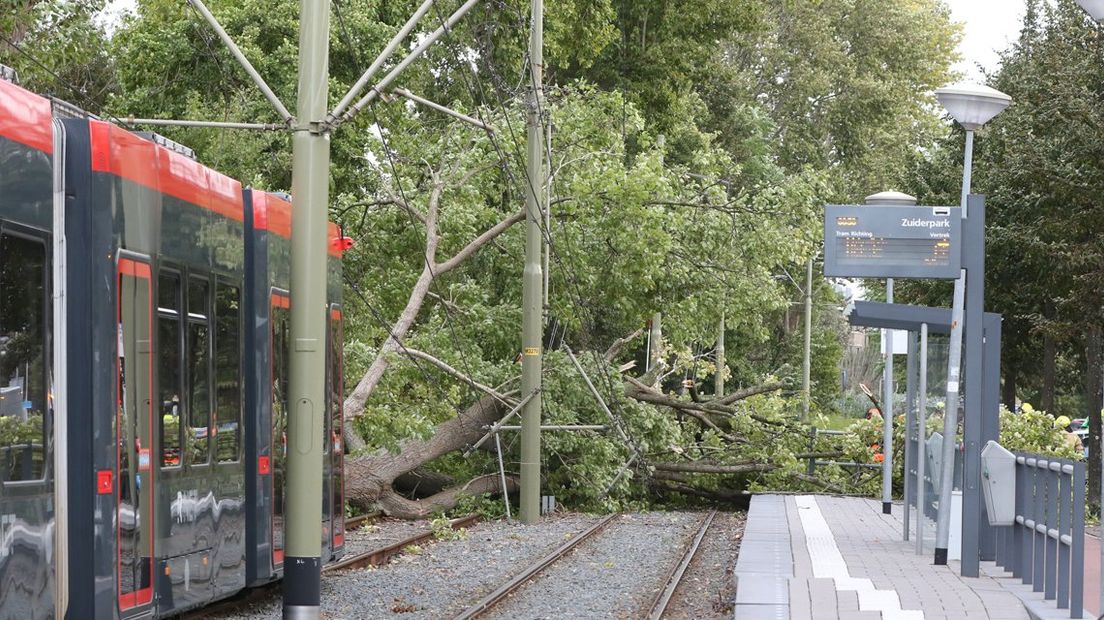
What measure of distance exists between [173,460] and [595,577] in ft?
23.3

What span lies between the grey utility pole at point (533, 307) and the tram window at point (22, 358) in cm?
1554

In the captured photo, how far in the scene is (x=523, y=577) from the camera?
15.5 metres

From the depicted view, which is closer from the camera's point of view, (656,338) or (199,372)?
(199,372)

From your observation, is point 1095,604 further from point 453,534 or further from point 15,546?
point 453,534

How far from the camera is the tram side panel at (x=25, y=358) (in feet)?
24.1

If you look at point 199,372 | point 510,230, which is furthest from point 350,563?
point 510,230

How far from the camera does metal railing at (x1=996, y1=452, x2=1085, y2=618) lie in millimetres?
10633

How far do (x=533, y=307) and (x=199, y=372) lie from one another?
13.4 metres

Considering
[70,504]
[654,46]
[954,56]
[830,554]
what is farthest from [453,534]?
[954,56]

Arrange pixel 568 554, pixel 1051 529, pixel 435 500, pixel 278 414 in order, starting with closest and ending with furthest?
1. pixel 1051 529
2. pixel 278 414
3. pixel 568 554
4. pixel 435 500

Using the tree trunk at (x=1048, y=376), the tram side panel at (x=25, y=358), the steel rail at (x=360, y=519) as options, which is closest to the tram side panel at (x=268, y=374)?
the tram side panel at (x=25, y=358)

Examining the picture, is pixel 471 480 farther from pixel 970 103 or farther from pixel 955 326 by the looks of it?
pixel 970 103

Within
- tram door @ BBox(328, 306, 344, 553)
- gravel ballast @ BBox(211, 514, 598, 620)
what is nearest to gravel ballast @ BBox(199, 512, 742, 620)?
gravel ballast @ BBox(211, 514, 598, 620)

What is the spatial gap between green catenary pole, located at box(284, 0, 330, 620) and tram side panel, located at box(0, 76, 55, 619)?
237cm
